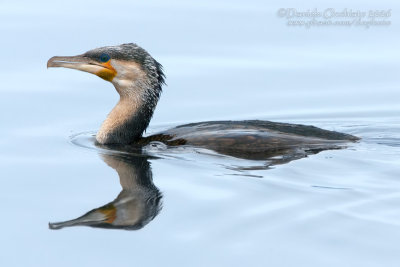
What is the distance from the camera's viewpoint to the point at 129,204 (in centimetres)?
857

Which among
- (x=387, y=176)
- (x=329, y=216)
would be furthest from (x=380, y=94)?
(x=329, y=216)

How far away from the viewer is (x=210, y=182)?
9.02m

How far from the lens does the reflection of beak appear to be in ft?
34.7

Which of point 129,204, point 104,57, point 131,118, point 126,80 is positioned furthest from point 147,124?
point 129,204

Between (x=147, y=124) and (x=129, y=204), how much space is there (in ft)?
7.98

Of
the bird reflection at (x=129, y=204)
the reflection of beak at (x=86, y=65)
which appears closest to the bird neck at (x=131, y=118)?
the reflection of beak at (x=86, y=65)

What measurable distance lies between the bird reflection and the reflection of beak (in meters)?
1.22

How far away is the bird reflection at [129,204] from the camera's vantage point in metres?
8.02

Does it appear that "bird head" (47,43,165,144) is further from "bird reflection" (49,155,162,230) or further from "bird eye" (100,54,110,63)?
"bird reflection" (49,155,162,230)

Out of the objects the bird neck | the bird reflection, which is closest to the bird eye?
the bird neck

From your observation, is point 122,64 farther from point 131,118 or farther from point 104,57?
point 131,118

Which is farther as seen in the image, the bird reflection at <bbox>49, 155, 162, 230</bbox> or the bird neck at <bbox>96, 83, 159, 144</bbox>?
the bird neck at <bbox>96, 83, 159, 144</bbox>

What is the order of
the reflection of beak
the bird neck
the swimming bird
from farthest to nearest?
the bird neck → the reflection of beak → the swimming bird

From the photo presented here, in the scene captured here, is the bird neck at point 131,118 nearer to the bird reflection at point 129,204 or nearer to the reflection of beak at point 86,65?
the reflection of beak at point 86,65
